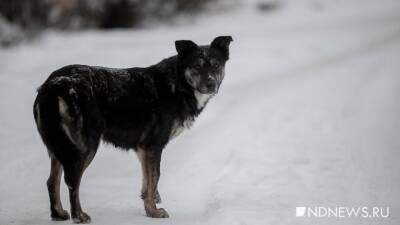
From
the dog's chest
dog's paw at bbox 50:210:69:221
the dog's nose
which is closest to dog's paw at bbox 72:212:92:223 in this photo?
dog's paw at bbox 50:210:69:221

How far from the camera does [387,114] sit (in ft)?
38.0

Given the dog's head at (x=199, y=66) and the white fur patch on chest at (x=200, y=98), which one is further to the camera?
the white fur patch on chest at (x=200, y=98)

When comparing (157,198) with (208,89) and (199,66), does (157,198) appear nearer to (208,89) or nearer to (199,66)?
(208,89)

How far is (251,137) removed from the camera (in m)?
10.2

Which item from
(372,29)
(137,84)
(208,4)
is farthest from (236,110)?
(208,4)

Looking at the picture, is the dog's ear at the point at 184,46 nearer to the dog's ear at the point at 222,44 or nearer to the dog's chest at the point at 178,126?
the dog's ear at the point at 222,44

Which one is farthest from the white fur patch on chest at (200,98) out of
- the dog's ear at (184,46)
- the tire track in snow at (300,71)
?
the tire track in snow at (300,71)

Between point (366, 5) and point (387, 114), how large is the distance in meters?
17.6

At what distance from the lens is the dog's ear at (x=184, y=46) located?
21.7ft

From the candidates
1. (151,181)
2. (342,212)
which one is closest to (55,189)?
(151,181)

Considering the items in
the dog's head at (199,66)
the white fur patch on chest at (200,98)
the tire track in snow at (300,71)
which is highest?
the tire track in snow at (300,71)

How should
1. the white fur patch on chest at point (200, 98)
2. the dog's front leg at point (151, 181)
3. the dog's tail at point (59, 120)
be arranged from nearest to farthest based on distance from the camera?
the dog's tail at point (59, 120)
the dog's front leg at point (151, 181)
the white fur patch on chest at point (200, 98)

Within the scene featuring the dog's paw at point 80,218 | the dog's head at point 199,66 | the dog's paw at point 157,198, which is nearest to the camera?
the dog's paw at point 80,218

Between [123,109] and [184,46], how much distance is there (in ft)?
3.55
